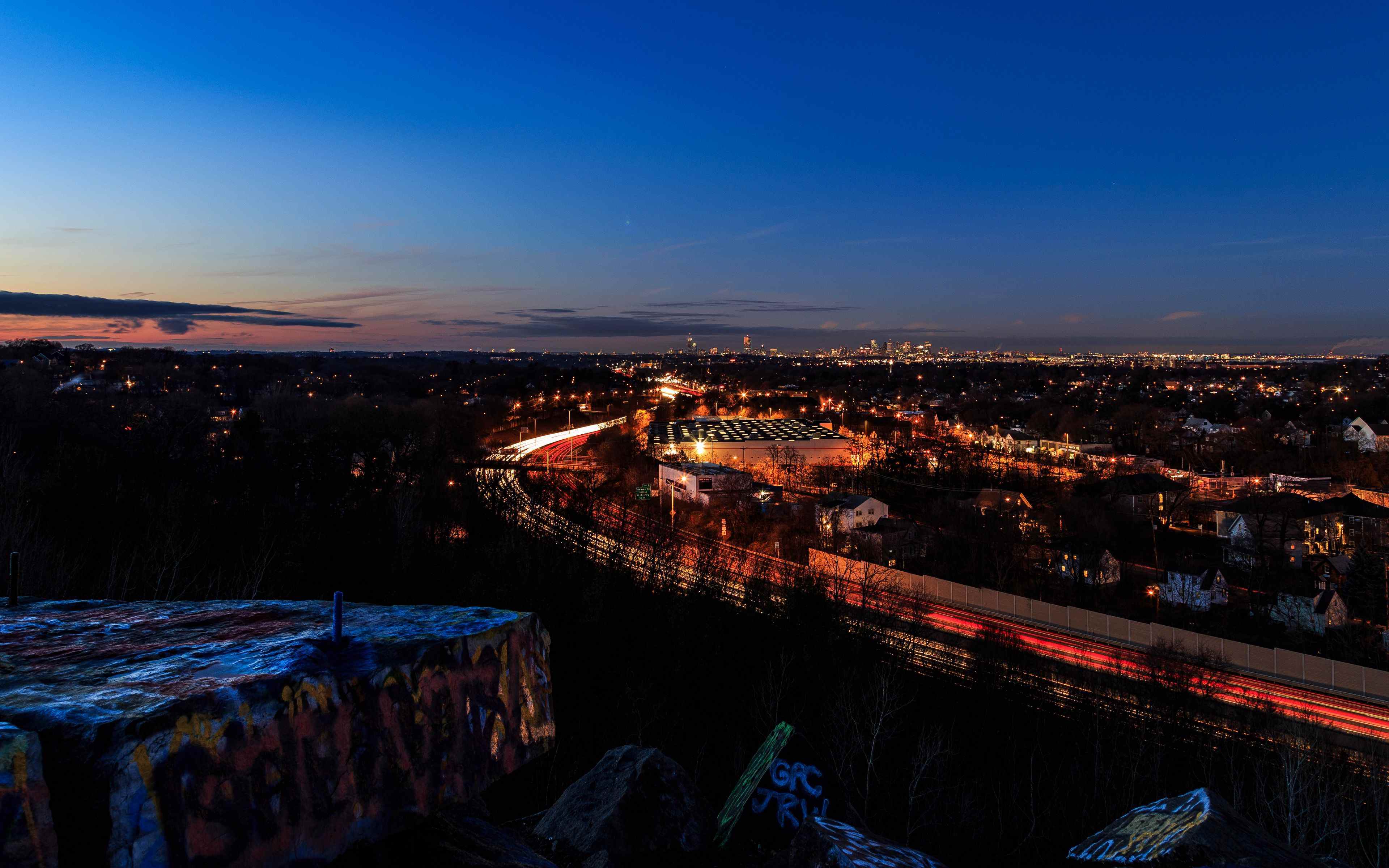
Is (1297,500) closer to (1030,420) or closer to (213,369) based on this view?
(1030,420)

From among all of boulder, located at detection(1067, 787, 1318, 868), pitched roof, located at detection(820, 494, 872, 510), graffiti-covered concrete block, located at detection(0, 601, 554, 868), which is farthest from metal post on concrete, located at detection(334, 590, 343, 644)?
pitched roof, located at detection(820, 494, 872, 510)

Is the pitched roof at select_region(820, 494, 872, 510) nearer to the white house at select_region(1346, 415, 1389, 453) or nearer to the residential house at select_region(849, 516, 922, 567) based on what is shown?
the residential house at select_region(849, 516, 922, 567)

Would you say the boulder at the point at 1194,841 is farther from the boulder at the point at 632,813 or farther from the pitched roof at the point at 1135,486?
the pitched roof at the point at 1135,486

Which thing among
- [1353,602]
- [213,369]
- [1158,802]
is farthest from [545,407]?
[1158,802]

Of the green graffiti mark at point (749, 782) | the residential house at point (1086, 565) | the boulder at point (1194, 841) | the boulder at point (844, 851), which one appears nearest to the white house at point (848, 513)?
the residential house at point (1086, 565)

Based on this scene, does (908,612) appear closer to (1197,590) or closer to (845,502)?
(845,502)

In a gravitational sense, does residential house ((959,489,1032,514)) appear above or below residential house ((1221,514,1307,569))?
above
